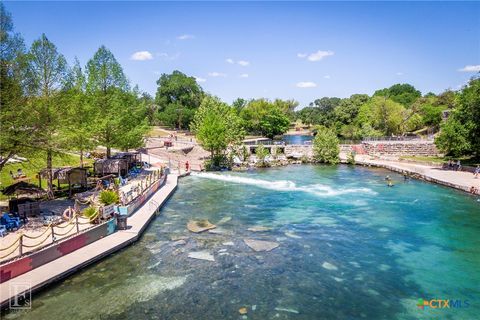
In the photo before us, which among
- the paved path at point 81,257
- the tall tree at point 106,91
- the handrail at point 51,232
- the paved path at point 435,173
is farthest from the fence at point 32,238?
the paved path at point 435,173

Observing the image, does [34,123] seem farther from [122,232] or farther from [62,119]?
[122,232]

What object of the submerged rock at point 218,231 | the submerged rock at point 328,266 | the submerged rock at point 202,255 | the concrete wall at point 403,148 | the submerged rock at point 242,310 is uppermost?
the concrete wall at point 403,148

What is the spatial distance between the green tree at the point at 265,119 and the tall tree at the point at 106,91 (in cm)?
6022

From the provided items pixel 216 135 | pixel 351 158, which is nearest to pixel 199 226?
pixel 216 135

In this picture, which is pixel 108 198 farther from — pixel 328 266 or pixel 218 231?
pixel 328 266

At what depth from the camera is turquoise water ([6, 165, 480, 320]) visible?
1473cm

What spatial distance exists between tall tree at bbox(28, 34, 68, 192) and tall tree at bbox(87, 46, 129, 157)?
32.9ft

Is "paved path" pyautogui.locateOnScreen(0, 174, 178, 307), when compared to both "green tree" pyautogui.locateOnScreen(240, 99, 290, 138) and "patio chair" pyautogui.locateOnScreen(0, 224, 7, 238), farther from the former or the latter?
"green tree" pyautogui.locateOnScreen(240, 99, 290, 138)

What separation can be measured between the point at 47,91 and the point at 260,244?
66.2ft

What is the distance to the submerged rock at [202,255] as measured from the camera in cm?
1974

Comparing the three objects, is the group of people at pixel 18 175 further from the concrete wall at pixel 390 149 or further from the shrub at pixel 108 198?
the concrete wall at pixel 390 149

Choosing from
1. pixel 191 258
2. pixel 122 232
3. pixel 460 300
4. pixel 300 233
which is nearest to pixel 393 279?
pixel 460 300

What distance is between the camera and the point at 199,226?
25234 mm

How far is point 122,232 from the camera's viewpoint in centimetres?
2198
